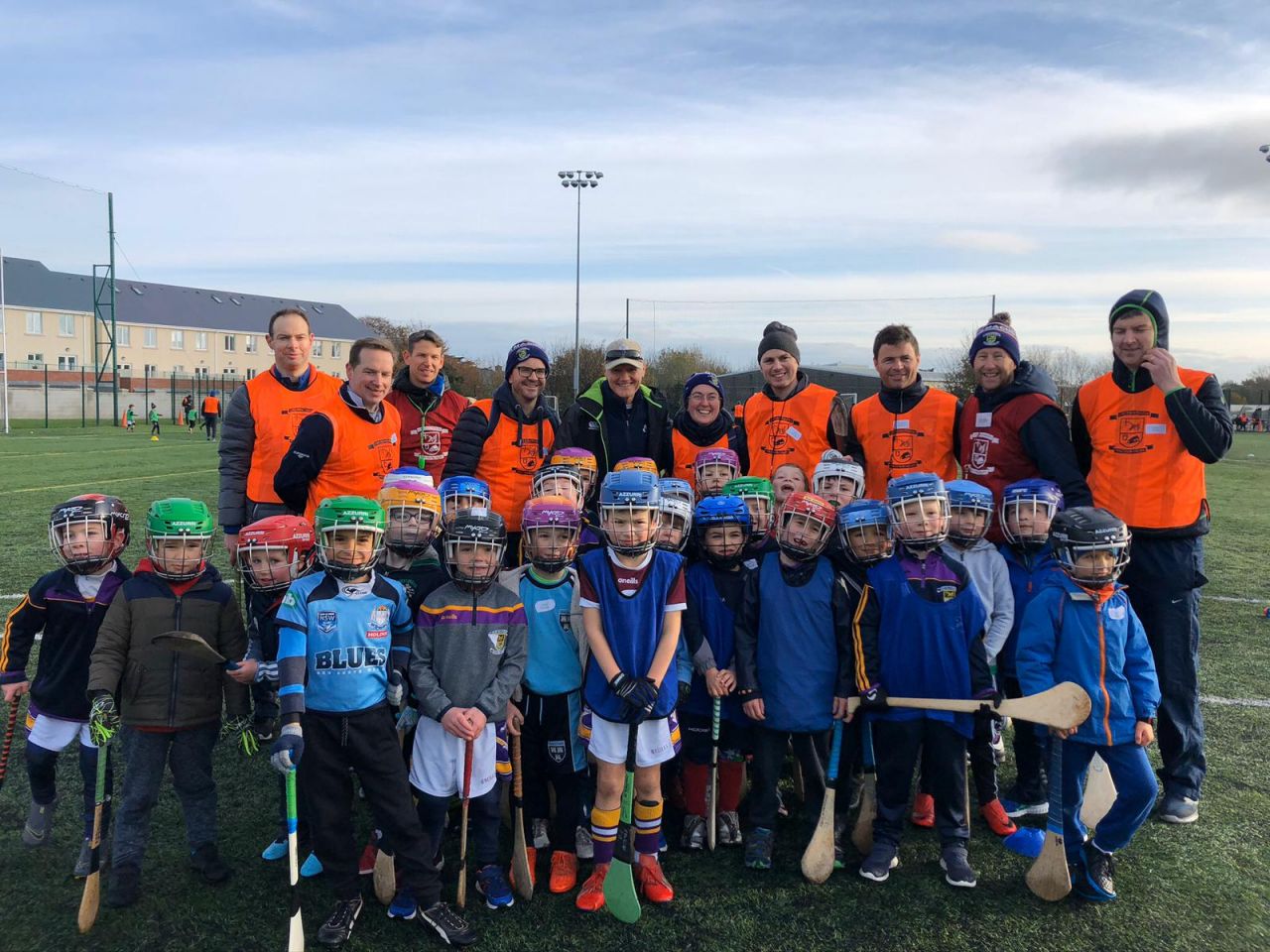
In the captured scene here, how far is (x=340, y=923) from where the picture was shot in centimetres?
301

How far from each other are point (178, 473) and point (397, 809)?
54.4 feet

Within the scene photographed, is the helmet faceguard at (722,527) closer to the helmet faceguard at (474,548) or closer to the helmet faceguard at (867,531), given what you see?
the helmet faceguard at (867,531)

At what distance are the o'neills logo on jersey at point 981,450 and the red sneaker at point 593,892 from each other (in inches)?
104

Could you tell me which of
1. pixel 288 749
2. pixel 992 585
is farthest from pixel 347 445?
pixel 992 585

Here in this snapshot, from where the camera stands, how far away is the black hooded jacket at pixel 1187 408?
12.3 feet

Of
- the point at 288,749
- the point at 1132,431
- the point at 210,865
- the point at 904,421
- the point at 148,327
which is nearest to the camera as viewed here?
the point at 288,749

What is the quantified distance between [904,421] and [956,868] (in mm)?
2210

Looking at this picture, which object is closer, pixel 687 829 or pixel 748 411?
pixel 687 829

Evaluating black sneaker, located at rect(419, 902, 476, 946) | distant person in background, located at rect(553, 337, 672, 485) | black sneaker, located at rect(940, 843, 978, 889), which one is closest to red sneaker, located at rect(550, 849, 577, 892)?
black sneaker, located at rect(419, 902, 476, 946)

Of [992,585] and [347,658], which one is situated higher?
[992,585]

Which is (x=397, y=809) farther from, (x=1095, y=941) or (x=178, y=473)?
(x=178, y=473)

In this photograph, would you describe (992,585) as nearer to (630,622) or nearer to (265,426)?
(630,622)

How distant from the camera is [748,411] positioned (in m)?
5.09

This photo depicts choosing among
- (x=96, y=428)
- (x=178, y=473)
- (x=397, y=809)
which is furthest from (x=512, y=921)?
(x=96, y=428)
